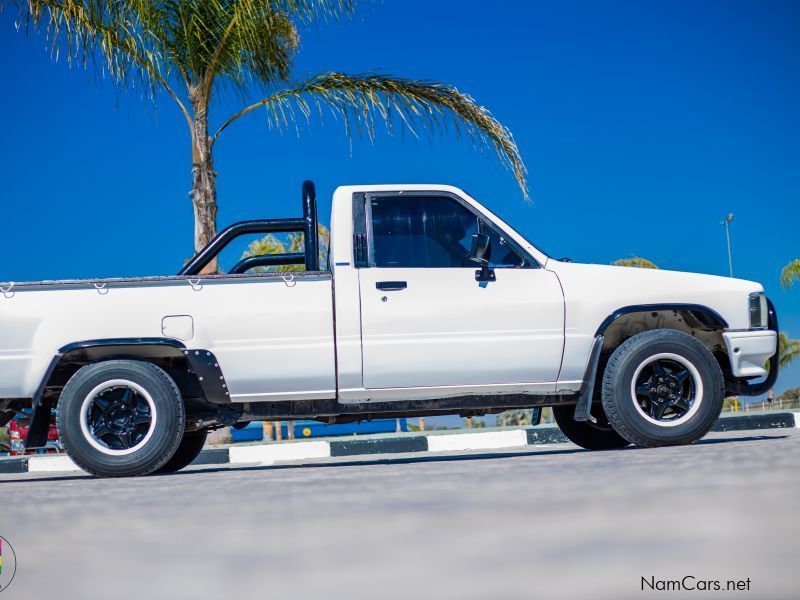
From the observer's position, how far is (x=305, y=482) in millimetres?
3477

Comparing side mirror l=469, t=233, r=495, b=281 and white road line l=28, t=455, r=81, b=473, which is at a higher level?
side mirror l=469, t=233, r=495, b=281

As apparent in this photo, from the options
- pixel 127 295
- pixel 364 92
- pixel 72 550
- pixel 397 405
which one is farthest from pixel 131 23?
pixel 72 550

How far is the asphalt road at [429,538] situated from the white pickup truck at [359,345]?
6.16 ft

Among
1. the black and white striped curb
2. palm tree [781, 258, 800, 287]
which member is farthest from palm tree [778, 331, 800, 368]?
the black and white striped curb

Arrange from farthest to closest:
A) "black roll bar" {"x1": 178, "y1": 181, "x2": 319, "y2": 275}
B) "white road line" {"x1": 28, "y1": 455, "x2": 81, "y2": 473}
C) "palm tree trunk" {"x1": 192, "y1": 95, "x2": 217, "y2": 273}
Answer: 1. "palm tree trunk" {"x1": 192, "y1": 95, "x2": 217, "y2": 273}
2. "white road line" {"x1": 28, "y1": 455, "x2": 81, "y2": 473}
3. "black roll bar" {"x1": 178, "y1": 181, "x2": 319, "y2": 275}

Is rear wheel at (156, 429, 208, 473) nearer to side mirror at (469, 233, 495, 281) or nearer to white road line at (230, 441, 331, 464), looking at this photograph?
side mirror at (469, 233, 495, 281)

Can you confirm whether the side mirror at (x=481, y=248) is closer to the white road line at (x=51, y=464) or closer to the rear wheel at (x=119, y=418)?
the rear wheel at (x=119, y=418)

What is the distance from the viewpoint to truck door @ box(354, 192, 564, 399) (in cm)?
510

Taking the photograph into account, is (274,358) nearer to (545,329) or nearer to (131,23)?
(545,329)

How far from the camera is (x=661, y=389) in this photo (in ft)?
16.9

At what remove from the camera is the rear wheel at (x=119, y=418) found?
488cm

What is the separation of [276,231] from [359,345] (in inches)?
57.6

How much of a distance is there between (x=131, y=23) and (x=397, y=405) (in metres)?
7.70

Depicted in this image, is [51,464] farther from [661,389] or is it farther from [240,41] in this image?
[661,389]
